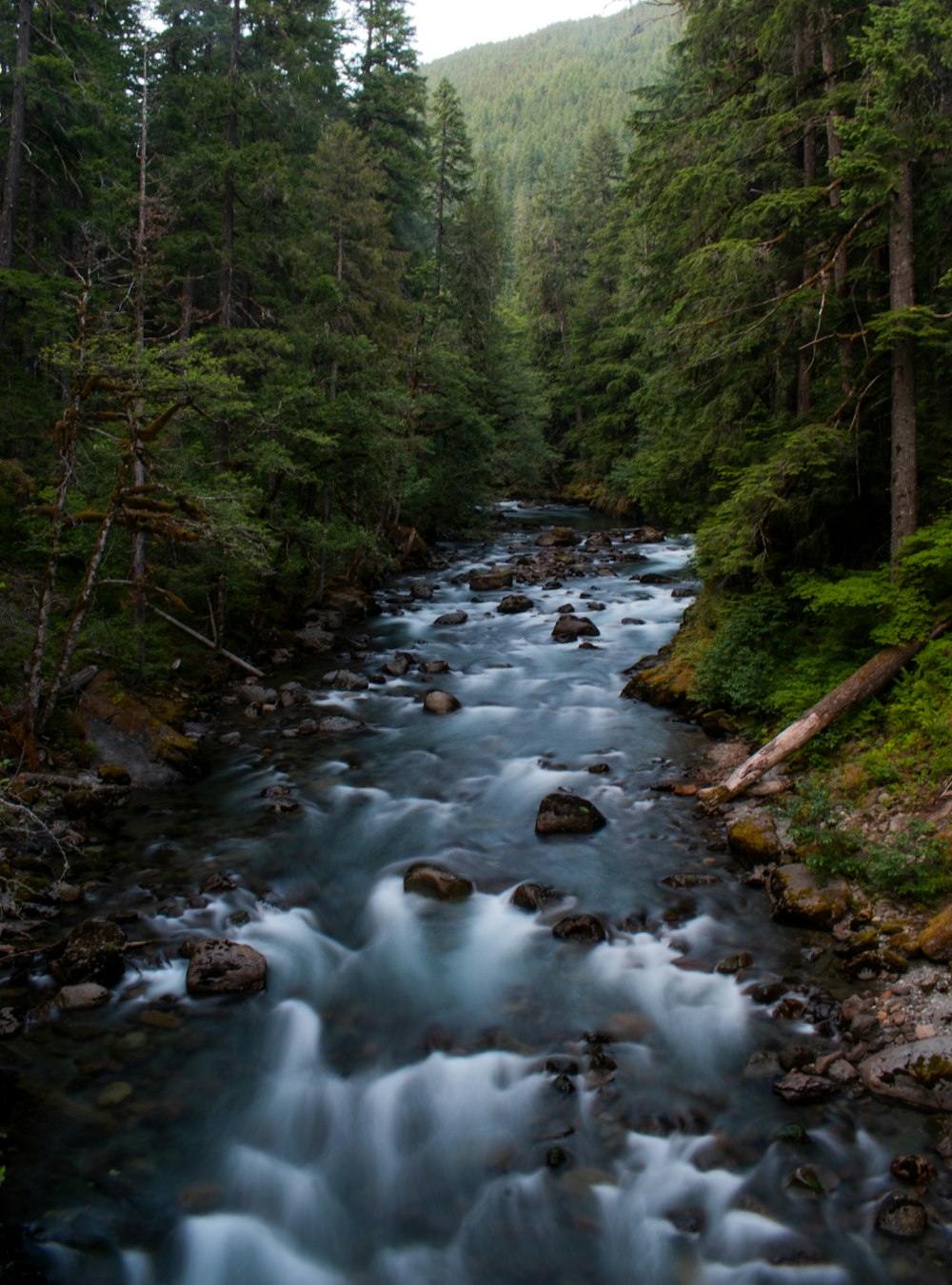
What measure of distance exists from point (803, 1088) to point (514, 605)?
15615 mm

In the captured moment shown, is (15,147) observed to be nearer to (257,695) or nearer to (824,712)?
(257,695)

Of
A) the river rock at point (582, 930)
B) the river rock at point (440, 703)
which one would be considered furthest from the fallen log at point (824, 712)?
the river rock at point (440, 703)

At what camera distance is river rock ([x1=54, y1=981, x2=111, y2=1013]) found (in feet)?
21.0

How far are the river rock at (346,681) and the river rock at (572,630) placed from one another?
4.78 m

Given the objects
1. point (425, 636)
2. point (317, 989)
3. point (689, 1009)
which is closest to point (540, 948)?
point (689, 1009)

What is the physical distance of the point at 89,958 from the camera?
6.75m

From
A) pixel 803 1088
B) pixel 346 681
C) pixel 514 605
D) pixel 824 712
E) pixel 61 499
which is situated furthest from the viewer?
pixel 514 605

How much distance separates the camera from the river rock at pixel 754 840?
815 centimetres

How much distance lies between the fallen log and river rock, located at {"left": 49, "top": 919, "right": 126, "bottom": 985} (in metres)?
6.50

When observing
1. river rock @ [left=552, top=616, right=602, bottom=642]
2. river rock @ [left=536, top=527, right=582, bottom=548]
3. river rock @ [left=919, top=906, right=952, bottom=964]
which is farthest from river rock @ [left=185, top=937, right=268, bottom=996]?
river rock @ [left=536, top=527, right=582, bottom=548]

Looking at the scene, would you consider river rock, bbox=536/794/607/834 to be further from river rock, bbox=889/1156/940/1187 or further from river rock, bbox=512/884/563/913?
river rock, bbox=889/1156/940/1187

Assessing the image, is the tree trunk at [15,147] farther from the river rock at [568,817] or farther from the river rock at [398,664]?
the river rock at [568,817]

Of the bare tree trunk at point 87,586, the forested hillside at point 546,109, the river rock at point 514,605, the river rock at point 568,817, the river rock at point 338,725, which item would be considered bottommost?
the river rock at point 568,817

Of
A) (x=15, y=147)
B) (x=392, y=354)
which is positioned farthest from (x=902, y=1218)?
(x=15, y=147)
